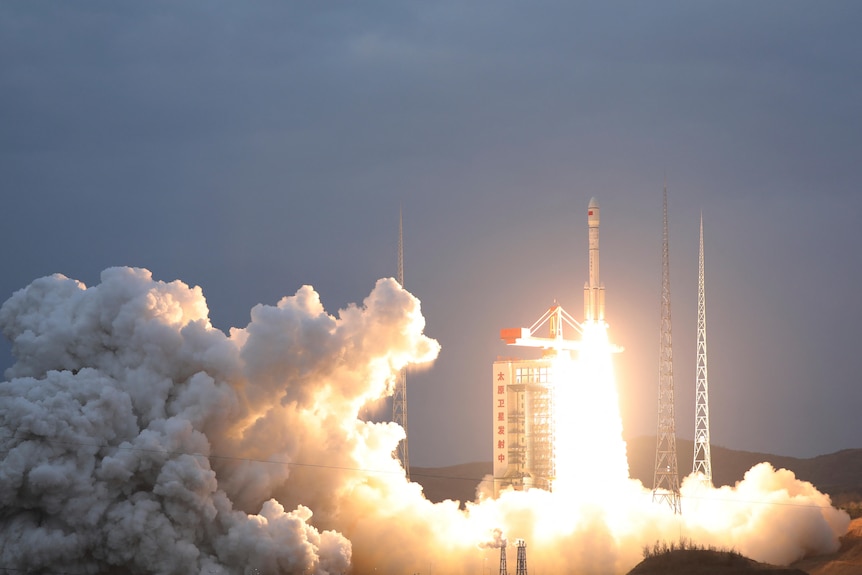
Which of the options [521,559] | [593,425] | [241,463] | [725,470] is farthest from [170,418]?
[725,470]

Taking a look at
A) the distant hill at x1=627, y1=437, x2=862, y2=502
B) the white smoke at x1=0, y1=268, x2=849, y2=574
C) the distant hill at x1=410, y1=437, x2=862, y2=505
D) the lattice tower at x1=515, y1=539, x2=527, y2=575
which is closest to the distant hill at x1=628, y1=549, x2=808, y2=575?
the lattice tower at x1=515, y1=539, x2=527, y2=575

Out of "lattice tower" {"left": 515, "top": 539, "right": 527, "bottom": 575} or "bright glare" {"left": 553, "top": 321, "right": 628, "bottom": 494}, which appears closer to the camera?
"lattice tower" {"left": 515, "top": 539, "right": 527, "bottom": 575}

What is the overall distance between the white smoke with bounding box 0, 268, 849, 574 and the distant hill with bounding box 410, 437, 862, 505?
1826 inches

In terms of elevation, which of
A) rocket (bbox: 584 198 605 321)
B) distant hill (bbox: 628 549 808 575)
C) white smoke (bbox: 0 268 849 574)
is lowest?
distant hill (bbox: 628 549 808 575)

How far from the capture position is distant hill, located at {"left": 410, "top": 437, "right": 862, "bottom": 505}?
118875 mm

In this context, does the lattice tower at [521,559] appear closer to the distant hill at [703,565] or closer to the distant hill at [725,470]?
the distant hill at [703,565]

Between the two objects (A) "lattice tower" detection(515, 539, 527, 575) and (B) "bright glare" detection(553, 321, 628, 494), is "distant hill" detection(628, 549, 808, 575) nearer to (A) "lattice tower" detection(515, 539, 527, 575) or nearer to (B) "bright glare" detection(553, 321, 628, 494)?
(A) "lattice tower" detection(515, 539, 527, 575)

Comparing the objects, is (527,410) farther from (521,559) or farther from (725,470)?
(725,470)

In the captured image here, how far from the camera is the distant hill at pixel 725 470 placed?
119 metres

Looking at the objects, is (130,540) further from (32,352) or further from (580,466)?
(580,466)

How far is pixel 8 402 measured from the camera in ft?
194

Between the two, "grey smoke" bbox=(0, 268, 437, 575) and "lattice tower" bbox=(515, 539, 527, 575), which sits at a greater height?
"grey smoke" bbox=(0, 268, 437, 575)

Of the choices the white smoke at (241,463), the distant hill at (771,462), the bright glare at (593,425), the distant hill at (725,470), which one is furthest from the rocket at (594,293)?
the distant hill at (771,462)

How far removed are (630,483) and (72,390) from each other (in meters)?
29.8
